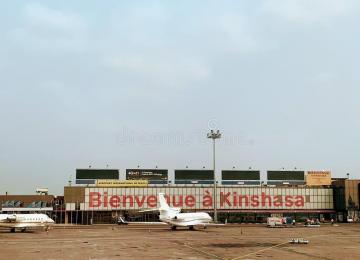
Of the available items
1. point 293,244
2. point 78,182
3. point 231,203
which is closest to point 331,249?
point 293,244

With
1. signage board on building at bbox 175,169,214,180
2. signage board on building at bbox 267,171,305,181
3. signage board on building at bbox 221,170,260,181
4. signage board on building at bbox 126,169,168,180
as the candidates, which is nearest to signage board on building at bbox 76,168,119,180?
signage board on building at bbox 126,169,168,180

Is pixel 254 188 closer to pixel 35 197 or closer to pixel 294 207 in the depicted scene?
pixel 294 207

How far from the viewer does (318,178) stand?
132500 mm

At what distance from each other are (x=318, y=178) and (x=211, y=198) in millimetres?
32931

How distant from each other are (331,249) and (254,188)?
8512 centimetres

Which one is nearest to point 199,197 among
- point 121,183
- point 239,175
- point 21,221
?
point 239,175

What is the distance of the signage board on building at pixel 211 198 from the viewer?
407ft

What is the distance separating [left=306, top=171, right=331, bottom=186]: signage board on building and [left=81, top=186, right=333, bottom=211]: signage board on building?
1854 millimetres

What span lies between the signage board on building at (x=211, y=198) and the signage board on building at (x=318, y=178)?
6.08 feet

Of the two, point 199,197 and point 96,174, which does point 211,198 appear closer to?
point 199,197

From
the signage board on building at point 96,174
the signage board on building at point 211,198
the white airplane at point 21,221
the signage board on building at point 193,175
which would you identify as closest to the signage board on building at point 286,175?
the signage board on building at point 211,198

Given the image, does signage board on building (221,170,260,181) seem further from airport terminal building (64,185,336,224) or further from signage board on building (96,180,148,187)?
signage board on building (96,180,148,187)

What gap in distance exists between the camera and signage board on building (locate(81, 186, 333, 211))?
124 m

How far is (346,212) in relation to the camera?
4966 inches
